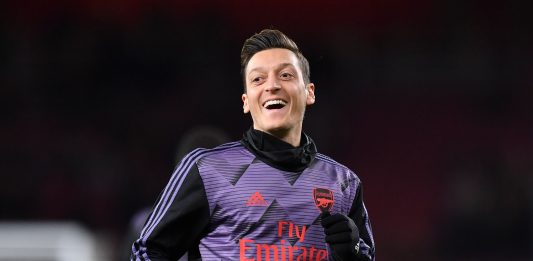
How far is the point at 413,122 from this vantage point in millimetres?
8281

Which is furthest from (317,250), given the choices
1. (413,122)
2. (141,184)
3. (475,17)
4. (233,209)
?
(475,17)

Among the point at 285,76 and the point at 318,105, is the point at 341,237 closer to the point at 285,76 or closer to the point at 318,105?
the point at 285,76

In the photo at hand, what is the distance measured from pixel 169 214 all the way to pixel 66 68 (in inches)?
221

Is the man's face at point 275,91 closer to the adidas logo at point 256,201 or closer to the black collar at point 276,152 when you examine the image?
the black collar at point 276,152

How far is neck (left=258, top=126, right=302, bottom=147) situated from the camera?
94.3 inches

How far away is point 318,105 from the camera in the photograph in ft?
25.3

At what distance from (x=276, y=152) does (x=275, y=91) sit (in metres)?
0.16

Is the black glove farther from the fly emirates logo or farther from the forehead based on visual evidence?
the forehead

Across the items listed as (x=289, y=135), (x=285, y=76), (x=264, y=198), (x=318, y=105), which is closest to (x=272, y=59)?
(x=285, y=76)

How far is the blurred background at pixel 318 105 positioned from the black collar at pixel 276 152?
4.15 m

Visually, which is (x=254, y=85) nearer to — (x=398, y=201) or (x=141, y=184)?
(x=141, y=184)

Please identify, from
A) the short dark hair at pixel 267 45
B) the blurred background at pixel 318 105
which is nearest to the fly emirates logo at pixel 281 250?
the short dark hair at pixel 267 45

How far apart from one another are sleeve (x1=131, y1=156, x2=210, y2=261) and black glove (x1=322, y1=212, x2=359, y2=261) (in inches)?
12.1

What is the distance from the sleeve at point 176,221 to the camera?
2242 mm
